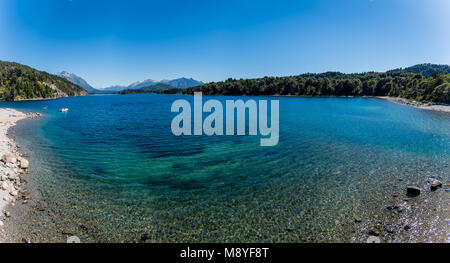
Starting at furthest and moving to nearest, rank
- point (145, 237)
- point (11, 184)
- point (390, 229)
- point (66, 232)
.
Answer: point (11, 184) → point (390, 229) → point (66, 232) → point (145, 237)

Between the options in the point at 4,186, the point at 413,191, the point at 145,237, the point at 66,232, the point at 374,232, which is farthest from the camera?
the point at 413,191

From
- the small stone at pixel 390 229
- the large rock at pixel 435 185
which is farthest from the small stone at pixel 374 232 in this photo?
the large rock at pixel 435 185

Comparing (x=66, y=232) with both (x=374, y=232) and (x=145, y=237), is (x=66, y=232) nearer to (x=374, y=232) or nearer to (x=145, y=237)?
(x=145, y=237)

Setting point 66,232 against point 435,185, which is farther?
point 435,185

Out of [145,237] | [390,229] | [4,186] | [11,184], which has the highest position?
[4,186]

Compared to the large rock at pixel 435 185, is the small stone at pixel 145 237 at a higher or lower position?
lower

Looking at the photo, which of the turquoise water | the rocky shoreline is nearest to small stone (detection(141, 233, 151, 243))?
the turquoise water

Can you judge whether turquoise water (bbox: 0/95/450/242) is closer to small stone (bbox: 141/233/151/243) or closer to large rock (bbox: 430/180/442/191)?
small stone (bbox: 141/233/151/243)

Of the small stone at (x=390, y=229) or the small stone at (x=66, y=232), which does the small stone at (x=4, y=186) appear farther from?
the small stone at (x=390, y=229)

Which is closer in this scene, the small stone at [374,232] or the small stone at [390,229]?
the small stone at [374,232]

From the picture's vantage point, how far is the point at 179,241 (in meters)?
9.09

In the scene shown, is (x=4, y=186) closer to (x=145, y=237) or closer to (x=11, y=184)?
(x=11, y=184)

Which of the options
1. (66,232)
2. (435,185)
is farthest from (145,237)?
(435,185)

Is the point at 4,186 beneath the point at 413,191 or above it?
above
